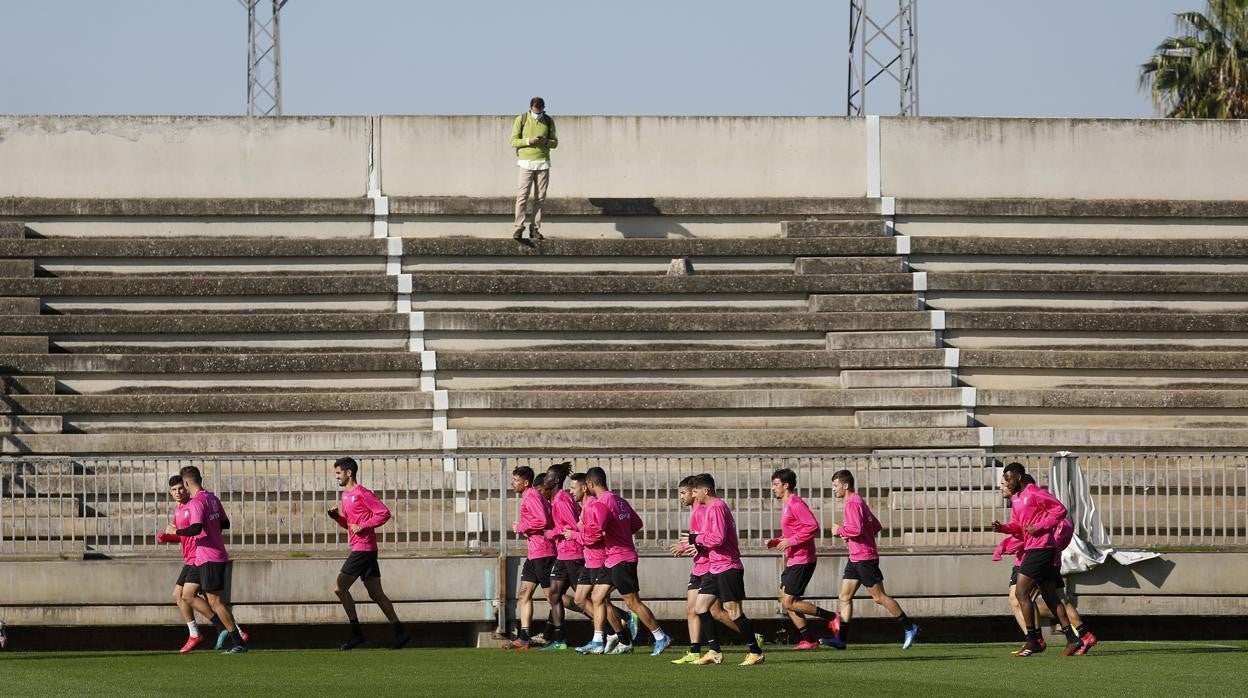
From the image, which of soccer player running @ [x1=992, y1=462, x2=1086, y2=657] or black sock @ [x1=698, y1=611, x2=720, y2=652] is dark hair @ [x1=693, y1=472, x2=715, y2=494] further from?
soccer player running @ [x1=992, y1=462, x2=1086, y2=657]

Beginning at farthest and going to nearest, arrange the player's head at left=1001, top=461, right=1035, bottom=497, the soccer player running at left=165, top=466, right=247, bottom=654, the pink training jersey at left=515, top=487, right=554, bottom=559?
1. the pink training jersey at left=515, top=487, right=554, bottom=559
2. the soccer player running at left=165, top=466, right=247, bottom=654
3. the player's head at left=1001, top=461, right=1035, bottom=497

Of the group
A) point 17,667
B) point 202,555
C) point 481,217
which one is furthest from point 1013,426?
point 17,667

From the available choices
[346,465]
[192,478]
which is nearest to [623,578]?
[346,465]

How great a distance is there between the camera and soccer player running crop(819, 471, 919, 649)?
15.7 metres

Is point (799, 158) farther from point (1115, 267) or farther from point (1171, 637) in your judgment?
point (1171, 637)

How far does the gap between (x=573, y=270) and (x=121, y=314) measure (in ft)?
18.1

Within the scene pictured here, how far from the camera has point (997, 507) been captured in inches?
704

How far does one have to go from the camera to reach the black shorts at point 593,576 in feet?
49.7

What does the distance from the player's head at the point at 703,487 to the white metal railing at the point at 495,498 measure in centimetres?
290

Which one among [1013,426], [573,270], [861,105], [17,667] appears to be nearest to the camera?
[17,667]

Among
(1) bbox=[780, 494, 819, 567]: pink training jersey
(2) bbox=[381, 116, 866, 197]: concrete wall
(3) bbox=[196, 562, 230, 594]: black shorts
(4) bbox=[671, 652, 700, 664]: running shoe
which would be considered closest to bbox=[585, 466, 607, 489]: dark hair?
(4) bbox=[671, 652, 700, 664]: running shoe

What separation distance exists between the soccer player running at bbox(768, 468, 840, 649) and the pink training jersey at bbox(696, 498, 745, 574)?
49.9 inches

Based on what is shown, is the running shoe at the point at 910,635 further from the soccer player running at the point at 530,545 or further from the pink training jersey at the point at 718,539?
the soccer player running at the point at 530,545

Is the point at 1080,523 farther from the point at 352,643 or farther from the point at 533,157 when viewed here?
the point at 533,157
